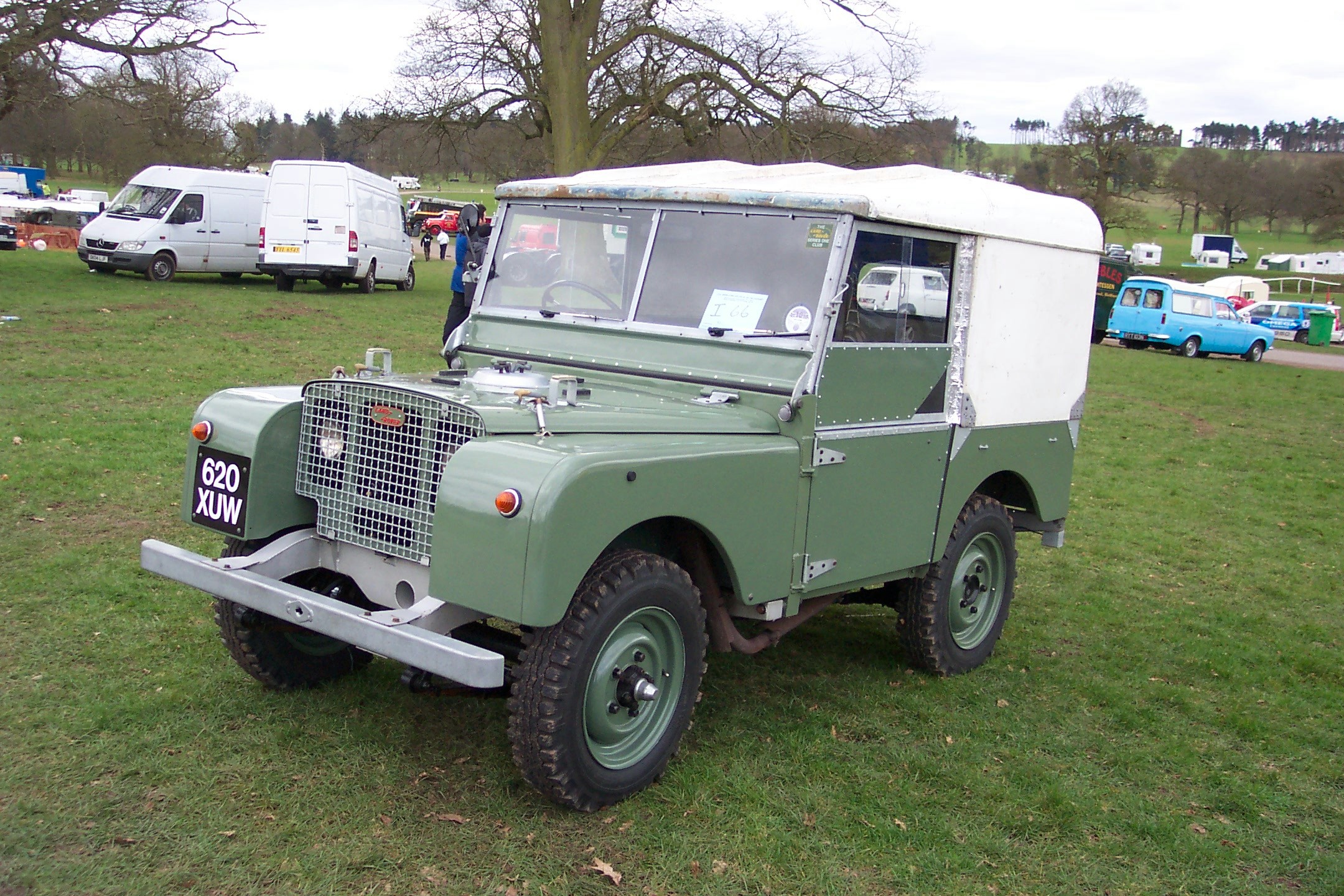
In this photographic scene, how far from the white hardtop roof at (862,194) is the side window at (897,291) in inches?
4.4

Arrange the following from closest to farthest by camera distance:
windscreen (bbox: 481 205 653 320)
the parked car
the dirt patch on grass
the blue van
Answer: windscreen (bbox: 481 205 653 320), the dirt patch on grass, the blue van, the parked car

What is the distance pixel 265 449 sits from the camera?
4199 millimetres

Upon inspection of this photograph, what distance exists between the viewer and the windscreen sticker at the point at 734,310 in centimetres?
463

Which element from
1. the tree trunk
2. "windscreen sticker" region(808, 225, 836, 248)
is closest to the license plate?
"windscreen sticker" region(808, 225, 836, 248)

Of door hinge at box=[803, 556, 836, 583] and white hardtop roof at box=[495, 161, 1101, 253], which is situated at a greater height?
white hardtop roof at box=[495, 161, 1101, 253]

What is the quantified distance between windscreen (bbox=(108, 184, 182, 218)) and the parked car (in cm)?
3388

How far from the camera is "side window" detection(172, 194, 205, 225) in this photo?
21.9m

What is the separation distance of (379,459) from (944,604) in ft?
9.81

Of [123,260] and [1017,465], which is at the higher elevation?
[123,260]

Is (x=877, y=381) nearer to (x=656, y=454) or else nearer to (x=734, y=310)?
(x=734, y=310)

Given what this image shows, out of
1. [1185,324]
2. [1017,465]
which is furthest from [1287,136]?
→ [1017,465]

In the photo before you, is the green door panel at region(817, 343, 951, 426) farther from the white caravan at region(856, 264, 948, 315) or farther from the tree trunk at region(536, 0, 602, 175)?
the tree trunk at region(536, 0, 602, 175)

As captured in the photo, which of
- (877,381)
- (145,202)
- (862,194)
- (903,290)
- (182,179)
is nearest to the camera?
(862,194)

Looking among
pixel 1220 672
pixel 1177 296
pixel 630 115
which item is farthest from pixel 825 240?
pixel 1177 296
